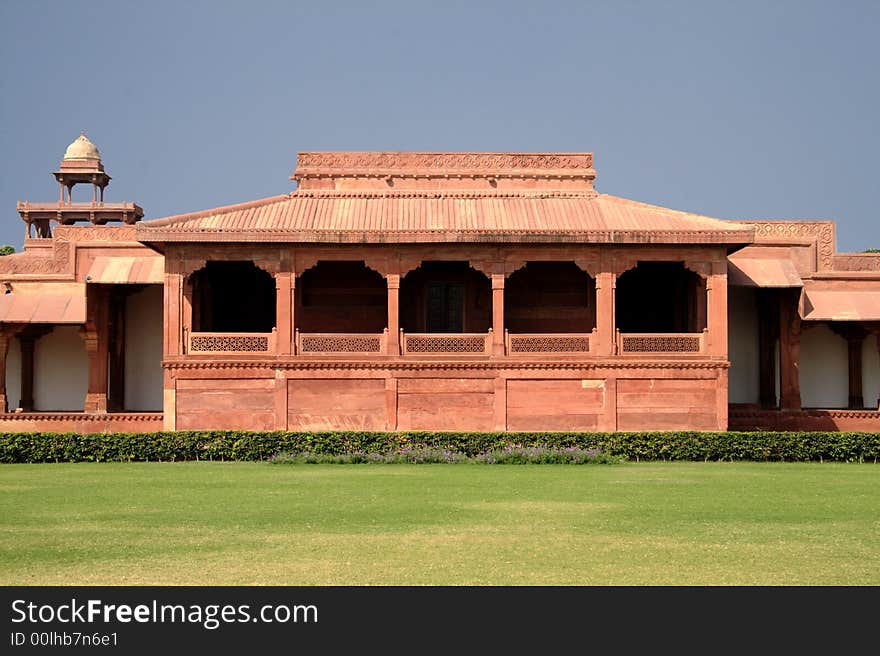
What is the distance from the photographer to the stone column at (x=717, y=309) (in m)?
30.3

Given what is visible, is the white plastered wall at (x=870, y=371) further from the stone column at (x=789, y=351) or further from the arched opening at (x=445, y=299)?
the arched opening at (x=445, y=299)

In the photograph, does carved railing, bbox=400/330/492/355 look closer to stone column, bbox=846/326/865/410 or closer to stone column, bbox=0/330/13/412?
stone column, bbox=0/330/13/412

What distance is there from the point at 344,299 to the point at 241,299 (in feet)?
9.41

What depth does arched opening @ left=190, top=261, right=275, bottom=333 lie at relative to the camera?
3375 centimetres

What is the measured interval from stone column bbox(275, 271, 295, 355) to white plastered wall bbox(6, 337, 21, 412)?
9.01m

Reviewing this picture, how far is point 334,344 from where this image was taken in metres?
30.3

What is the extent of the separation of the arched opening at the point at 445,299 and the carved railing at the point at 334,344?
2847 millimetres

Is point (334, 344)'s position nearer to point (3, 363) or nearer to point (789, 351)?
point (3, 363)

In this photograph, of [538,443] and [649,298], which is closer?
[538,443]

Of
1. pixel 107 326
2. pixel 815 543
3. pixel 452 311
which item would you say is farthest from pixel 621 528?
pixel 107 326

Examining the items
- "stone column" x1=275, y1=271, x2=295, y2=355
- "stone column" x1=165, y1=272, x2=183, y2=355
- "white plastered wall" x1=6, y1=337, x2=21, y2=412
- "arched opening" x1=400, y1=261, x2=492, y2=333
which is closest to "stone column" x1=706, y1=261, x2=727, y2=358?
"arched opening" x1=400, y1=261, x2=492, y2=333

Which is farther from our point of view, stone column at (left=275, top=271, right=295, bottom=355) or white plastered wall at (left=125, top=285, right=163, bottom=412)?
white plastered wall at (left=125, top=285, right=163, bottom=412)

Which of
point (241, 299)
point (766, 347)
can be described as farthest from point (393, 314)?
point (766, 347)
